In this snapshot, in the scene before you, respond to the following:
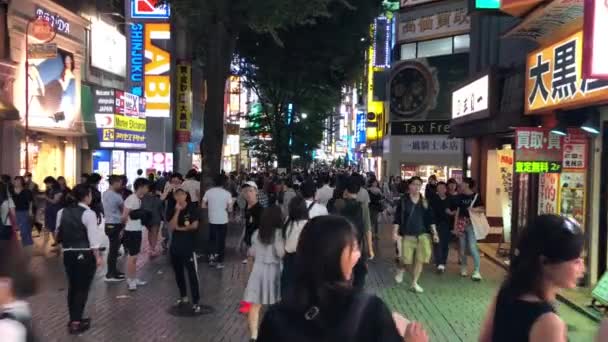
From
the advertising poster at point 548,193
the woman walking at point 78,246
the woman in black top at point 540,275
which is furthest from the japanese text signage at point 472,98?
the woman in black top at point 540,275

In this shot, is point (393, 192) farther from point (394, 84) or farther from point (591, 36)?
point (591, 36)

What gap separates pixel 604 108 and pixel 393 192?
14.6 m

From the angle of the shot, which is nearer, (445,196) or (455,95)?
(445,196)

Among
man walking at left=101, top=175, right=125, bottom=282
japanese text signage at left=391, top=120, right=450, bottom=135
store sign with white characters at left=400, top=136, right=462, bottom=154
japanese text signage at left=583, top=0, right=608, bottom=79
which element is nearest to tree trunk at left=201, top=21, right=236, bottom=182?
man walking at left=101, top=175, right=125, bottom=282

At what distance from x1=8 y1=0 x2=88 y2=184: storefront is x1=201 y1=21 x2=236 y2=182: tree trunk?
19.1 ft

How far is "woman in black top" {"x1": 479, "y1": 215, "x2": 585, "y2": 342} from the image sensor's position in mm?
2561

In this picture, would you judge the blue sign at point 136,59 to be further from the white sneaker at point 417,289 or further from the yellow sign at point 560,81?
the white sneaker at point 417,289

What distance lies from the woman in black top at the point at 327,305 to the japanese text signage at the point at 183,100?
2530cm

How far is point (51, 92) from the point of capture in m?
20.6

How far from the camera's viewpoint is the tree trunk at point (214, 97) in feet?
46.8

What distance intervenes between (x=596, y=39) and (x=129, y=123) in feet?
63.4

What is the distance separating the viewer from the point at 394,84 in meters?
33.5

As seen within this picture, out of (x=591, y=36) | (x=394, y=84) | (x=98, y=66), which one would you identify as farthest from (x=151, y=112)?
(x=591, y=36)

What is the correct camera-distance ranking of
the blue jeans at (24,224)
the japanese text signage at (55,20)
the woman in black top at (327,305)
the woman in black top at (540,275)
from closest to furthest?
the woman in black top at (327,305) < the woman in black top at (540,275) < the blue jeans at (24,224) < the japanese text signage at (55,20)
